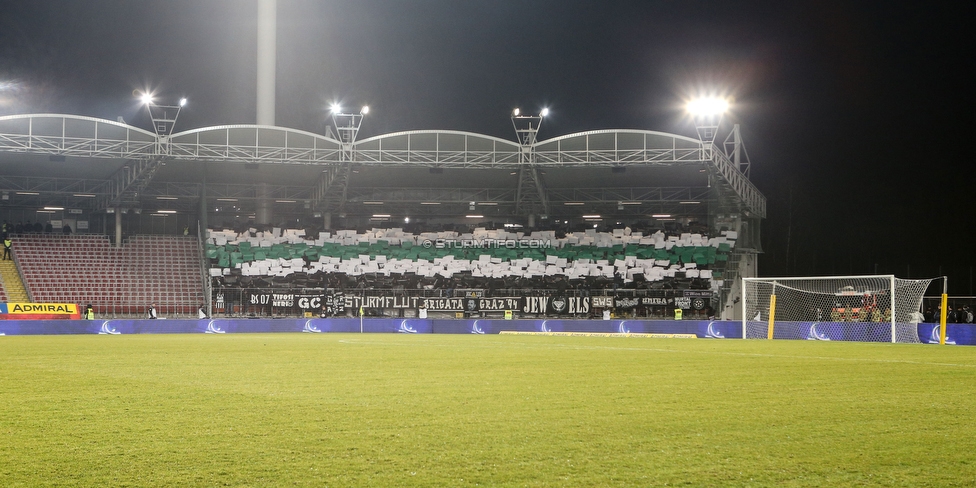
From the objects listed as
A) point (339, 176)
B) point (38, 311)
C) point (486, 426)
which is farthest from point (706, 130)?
point (486, 426)

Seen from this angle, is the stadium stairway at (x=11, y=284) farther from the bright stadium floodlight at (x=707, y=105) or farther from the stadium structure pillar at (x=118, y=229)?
the bright stadium floodlight at (x=707, y=105)

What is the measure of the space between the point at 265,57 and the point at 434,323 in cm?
2065

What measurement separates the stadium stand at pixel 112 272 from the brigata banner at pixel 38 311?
7.45 feet

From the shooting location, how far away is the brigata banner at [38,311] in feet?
114

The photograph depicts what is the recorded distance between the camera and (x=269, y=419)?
7363 millimetres

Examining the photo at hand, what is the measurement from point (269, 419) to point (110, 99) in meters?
51.3

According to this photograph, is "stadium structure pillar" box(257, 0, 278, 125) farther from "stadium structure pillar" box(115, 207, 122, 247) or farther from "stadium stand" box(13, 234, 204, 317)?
"stadium structure pillar" box(115, 207, 122, 247)

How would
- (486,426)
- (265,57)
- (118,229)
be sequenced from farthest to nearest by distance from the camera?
(265,57)
(118,229)
(486,426)

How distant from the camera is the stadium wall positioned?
3188 cm

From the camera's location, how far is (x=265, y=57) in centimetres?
4572

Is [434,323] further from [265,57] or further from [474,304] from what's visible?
[265,57]

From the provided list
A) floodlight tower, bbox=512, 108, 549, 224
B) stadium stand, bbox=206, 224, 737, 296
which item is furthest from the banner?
floodlight tower, bbox=512, 108, 549, 224

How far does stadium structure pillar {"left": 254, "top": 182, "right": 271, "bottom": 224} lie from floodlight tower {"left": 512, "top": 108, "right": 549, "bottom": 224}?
15.0 meters

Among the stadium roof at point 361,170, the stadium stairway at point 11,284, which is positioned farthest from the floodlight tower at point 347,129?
the stadium stairway at point 11,284
